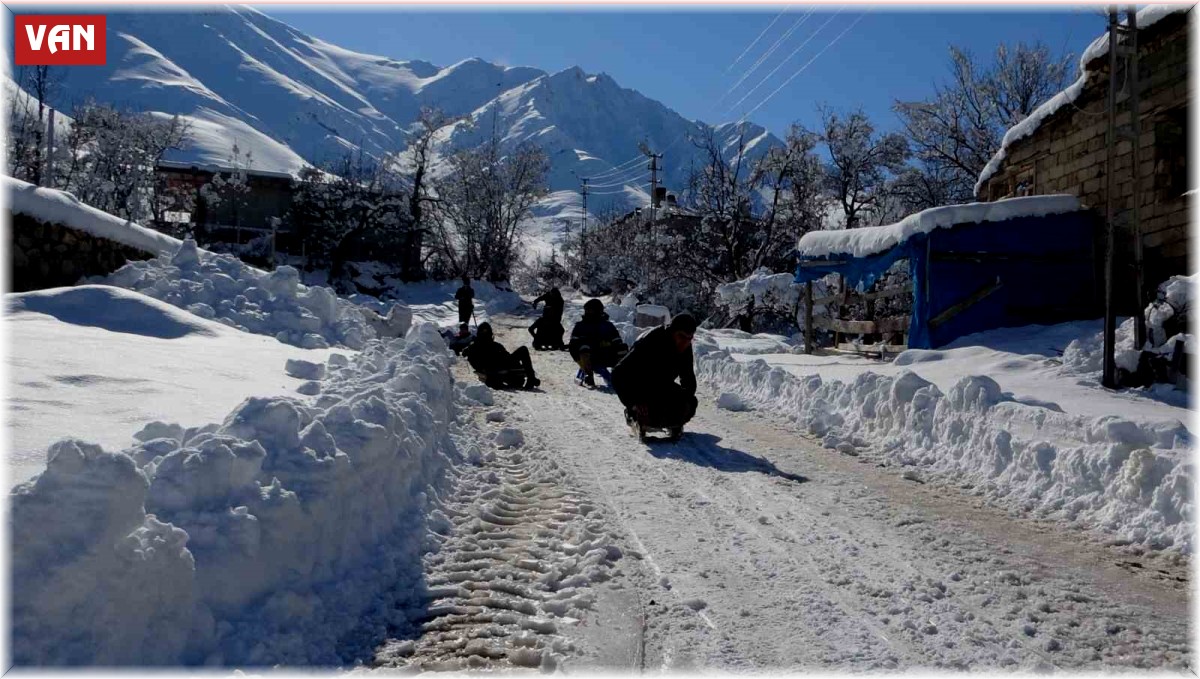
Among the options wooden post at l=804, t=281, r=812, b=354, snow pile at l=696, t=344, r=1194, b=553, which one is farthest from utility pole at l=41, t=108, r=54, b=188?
snow pile at l=696, t=344, r=1194, b=553

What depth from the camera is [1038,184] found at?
18094 millimetres

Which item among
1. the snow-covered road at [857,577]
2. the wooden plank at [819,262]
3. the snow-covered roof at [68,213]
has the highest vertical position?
the snow-covered roof at [68,213]

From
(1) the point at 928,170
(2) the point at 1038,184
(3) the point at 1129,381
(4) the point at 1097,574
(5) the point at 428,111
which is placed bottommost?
(4) the point at 1097,574

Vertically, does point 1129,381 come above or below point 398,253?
below

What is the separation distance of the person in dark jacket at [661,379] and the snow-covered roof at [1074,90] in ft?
34.3

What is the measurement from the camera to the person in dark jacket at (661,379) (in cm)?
927

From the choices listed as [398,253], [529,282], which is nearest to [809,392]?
[398,253]

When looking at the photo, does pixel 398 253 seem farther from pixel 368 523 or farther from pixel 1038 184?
pixel 368 523

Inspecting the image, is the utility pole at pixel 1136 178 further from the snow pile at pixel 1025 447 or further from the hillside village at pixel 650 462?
the snow pile at pixel 1025 447

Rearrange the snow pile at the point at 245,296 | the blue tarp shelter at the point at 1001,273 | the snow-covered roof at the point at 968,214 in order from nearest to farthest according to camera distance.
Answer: the snow pile at the point at 245,296
the snow-covered roof at the point at 968,214
the blue tarp shelter at the point at 1001,273

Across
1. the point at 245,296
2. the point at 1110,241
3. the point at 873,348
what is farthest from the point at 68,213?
the point at 873,348

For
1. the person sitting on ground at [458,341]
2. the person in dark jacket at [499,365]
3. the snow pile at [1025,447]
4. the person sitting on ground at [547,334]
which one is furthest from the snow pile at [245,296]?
the snow pile at [1025,447]

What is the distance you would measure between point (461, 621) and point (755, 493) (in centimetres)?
327

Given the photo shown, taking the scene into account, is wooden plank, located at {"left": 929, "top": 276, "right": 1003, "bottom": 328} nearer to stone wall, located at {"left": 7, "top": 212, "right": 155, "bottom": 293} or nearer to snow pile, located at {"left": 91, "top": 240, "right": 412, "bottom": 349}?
snow pile, located at {"left": 91, "top": 240, "right": 412, "bottom": 349}
